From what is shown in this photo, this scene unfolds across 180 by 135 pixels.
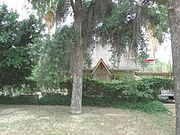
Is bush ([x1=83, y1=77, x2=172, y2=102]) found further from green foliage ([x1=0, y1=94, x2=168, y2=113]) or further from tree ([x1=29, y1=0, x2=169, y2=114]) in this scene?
tree ([x1=29, y1=0, x2=169, y2=114])

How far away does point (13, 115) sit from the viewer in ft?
42.4

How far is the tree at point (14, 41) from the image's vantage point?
1480 cm

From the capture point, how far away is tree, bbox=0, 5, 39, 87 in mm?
14805

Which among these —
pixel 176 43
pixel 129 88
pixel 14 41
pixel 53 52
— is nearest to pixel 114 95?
pixel 129 88

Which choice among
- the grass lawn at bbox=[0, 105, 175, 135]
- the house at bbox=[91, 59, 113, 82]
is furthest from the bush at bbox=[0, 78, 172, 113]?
the house at bbox=[91, 59, 113, 82]

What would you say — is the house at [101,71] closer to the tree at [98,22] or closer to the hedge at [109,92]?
the hedge at [109,92]

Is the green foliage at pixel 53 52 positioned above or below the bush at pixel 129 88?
above

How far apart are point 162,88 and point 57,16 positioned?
612cm

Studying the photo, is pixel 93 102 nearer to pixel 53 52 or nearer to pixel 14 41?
pixel 14 41

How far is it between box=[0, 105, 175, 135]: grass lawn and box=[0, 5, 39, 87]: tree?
89.2 inches

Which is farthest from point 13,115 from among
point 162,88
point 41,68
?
point 162,88

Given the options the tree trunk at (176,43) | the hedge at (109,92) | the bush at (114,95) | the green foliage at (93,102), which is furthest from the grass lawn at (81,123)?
the tree trunk at (176,43)

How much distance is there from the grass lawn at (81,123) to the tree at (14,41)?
89.2 inches

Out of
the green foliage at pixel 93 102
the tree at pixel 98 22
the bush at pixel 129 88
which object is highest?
the tree at pixel 98 22
